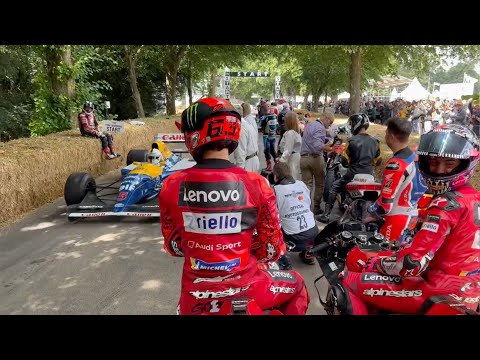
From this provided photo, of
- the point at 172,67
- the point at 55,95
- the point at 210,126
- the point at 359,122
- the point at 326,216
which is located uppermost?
the point at 172,67

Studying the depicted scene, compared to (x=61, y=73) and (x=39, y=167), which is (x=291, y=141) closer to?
(x=39, y=167)

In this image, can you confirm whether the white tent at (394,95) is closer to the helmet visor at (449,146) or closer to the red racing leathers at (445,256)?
the helmet visor at (449,146)

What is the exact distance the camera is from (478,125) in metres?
19.1

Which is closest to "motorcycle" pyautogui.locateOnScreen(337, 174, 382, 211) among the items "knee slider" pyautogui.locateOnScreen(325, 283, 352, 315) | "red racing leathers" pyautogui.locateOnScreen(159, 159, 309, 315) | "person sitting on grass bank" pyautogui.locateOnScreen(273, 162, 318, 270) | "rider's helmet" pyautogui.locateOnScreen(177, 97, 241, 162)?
"person sitting on grass bank" pyautogui.locateOnScreen(273, 162, 318, 270)

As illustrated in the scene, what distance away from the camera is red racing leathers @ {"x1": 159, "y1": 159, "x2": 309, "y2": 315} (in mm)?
2090

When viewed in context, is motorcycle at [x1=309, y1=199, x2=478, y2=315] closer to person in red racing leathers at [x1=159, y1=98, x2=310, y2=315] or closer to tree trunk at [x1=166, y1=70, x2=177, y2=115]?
person in red racing leathers at [x1=159, y1=98, x2=310, y2=315]

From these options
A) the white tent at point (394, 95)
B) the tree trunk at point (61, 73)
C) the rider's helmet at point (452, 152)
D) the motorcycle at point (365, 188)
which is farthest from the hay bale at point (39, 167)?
the white tent at point (394, 95)

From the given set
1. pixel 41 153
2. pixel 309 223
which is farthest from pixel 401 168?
pixel 41 153

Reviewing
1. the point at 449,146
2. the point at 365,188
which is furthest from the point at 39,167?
the point at 449,146

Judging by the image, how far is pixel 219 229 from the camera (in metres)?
2.11

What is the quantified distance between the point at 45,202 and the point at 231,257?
26.1 feet

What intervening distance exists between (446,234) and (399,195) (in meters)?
1.57

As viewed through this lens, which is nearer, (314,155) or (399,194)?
(399,194)

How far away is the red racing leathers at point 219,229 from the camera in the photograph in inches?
82.3
